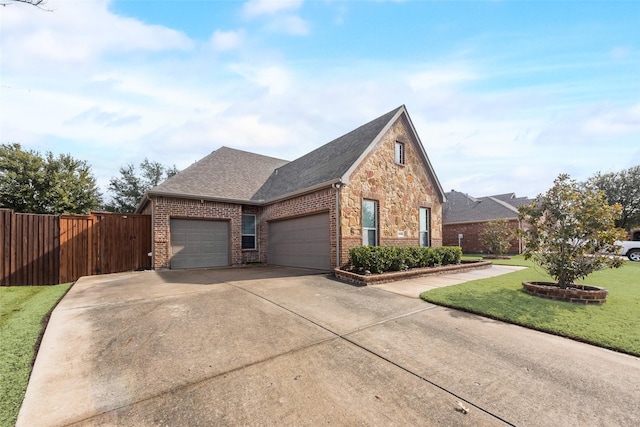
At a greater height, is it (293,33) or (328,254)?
(293,33)

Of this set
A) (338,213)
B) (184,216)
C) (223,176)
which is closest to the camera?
(338,213)

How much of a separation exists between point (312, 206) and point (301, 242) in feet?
6.01

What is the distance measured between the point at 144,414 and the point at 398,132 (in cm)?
1248

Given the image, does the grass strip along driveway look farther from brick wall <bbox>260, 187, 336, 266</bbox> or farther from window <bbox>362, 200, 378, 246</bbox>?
brick wall <bbox>260, 187, 336, 266</bbox>

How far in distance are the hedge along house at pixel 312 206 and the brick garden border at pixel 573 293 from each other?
5.37m

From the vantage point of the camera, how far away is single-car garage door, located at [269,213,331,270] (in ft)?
34.5

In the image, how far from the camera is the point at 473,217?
2394 centimetres

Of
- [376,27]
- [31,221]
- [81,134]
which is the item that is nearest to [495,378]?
[376,27]

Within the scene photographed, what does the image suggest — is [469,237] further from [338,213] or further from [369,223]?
[338,213]

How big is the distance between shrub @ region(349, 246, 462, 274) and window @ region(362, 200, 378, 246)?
4.83 ft

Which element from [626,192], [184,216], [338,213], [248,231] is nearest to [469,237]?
[338,213]

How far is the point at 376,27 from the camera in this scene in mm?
7801

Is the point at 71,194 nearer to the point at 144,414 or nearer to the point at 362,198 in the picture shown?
the point at 362,198

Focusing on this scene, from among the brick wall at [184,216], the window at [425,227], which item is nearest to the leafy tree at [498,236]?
the window at [425,227]
